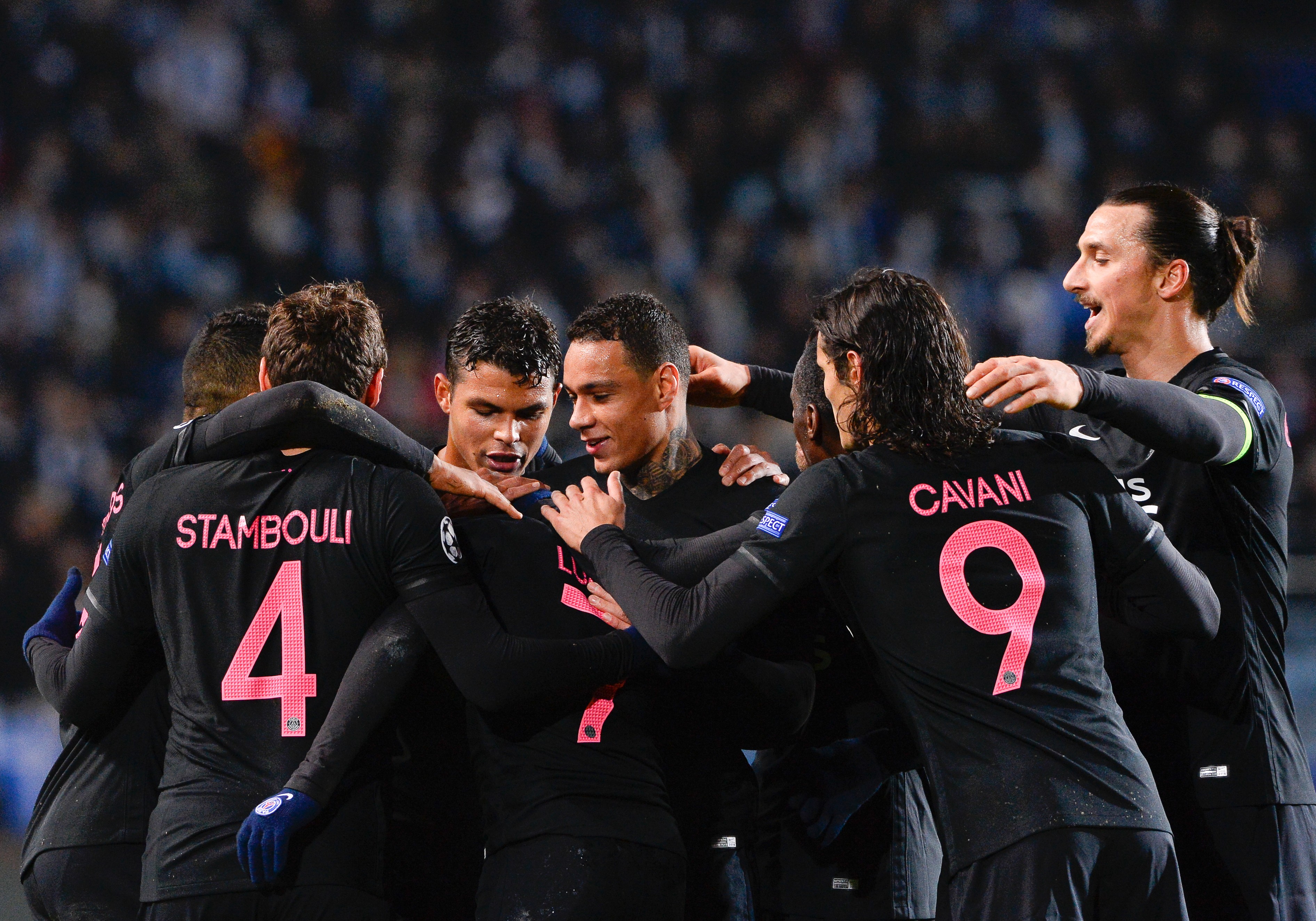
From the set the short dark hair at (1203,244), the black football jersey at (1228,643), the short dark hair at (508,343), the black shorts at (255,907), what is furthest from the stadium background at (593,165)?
the black shorts at (255,907)

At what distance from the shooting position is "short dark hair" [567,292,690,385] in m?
3.53

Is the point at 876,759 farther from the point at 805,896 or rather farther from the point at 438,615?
the point at 438,615

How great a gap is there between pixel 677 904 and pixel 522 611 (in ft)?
2.49

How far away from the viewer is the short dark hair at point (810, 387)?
123 inches

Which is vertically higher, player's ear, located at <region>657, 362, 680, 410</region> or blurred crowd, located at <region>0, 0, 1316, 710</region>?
blurred crowd, located at <region>0, 0, 1316, 710</region>

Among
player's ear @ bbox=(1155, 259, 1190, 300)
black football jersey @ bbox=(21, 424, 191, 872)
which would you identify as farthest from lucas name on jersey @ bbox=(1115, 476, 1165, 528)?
black football jersey @ bbox=(21, 424, 191, 872)

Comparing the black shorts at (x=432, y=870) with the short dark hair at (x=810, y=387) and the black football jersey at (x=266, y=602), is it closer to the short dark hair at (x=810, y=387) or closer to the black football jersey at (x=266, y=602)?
the black football jersey at (x=266, y=602)

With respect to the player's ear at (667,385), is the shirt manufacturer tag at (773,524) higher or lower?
lower

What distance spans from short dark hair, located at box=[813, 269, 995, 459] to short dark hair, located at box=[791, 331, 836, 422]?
0.41 meters

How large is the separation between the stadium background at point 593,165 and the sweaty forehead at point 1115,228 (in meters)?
5.31

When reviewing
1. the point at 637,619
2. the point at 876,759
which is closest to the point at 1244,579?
the point at 876,759

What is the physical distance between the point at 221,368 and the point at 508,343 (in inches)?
33.4

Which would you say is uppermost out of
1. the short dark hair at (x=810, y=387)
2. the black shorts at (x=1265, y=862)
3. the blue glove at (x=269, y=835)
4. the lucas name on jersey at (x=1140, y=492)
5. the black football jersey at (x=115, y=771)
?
the short dark hair at (x=810, y=387)

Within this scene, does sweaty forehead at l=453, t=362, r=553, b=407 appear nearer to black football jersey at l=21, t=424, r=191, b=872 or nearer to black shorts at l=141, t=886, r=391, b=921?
black football jersey at l=21, t=424, r=191, b=872
